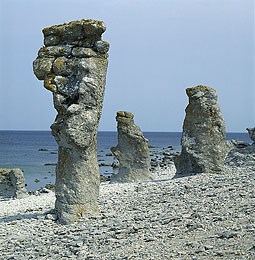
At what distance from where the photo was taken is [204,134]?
67.9ft

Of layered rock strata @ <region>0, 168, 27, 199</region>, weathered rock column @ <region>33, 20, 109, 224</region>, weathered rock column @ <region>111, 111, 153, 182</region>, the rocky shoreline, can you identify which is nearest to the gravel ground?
the rocky shoreline

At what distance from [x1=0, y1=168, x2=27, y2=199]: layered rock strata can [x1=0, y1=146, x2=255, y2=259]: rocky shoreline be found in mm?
9195

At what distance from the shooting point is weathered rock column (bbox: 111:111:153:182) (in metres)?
25.1

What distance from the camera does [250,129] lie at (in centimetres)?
2736

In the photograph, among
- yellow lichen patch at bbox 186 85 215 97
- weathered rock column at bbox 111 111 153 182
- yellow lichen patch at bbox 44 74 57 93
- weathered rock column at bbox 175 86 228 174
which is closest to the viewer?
yellow lichen patch at bbox 44 74 57 93

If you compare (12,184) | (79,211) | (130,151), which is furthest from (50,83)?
(12,184)

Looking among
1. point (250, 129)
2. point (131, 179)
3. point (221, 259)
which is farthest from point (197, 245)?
point (250, 129)

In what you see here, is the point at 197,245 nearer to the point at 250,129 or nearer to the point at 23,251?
the point at 23,251

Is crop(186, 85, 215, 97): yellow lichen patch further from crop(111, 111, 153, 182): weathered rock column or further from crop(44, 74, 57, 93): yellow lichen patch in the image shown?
crop(44, 74, 57, 93): yellow lichen patch

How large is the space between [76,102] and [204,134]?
→ 28.2ft

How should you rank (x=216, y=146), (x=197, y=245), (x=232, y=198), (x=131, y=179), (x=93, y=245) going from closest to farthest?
(x=197, y=245), (x=93, y=245), (x=232, y=198), (x=216, y=146), (x=131, y=179)

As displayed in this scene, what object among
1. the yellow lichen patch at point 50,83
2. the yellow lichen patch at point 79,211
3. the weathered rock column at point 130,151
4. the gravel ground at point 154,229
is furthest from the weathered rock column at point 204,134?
the yellow lichen patch at point 50,83

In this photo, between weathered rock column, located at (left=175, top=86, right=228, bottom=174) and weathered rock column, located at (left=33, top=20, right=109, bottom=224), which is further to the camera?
weathered rock column, located at (left=175, top=86, right=228, bottom=174)

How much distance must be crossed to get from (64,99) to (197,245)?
6.20 metres
